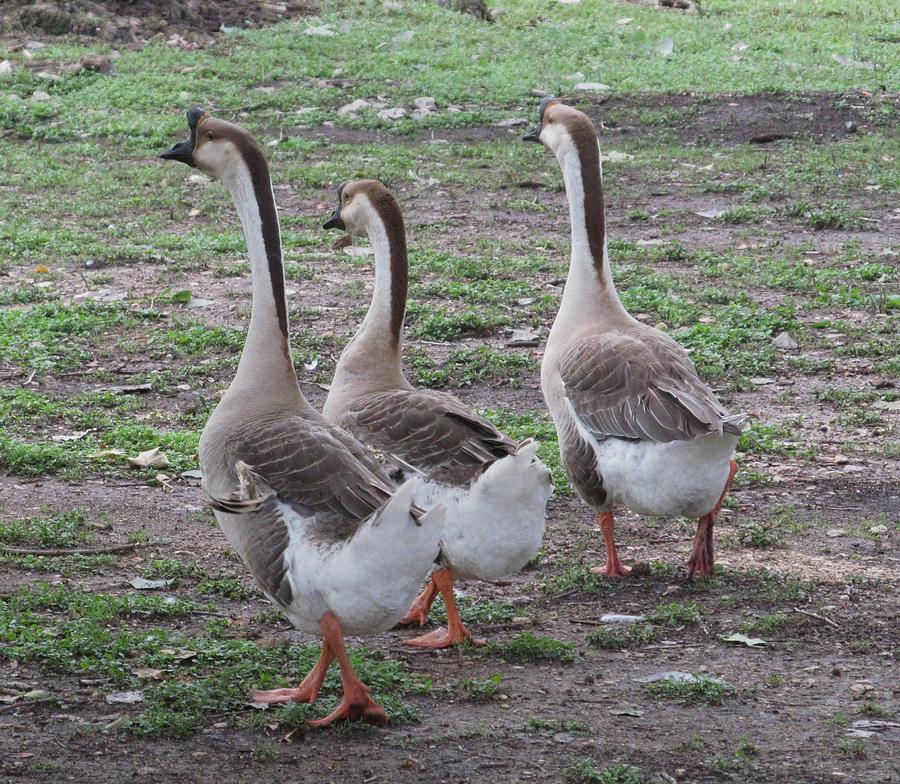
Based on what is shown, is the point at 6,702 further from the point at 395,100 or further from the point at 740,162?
the point at 395,100

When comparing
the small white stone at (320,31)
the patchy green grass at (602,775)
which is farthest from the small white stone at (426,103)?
the patchy green grass at (602,775)

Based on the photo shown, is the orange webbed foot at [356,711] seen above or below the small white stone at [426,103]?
below

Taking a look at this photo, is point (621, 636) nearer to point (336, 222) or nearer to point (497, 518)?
point (497, 518)

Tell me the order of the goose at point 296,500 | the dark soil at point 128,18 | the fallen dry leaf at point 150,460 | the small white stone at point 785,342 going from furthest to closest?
1. the dark soil at point 128,18
2. the small white stone at point 785,342
3. the fallen dry leaf at point 150,460
4. the goose at point 296,500

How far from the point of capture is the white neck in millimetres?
5906

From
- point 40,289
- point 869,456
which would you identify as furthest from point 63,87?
point 869,456

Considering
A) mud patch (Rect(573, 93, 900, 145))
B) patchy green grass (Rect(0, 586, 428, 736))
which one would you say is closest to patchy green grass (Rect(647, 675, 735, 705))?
patchy green grass (Rect(0, 586, 428, 736))

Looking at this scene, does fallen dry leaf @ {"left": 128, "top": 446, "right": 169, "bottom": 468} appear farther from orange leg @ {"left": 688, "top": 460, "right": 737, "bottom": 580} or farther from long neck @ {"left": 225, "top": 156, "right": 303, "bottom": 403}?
orange leg @ {"left": 688, "top": 460, "right": 737, "bottom": 580}

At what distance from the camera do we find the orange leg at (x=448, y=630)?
4492mm

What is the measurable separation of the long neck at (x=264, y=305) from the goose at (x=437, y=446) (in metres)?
0.44

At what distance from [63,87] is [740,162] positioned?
7.61 m

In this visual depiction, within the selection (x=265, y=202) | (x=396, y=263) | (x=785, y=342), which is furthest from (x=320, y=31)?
(x=265, y=202)

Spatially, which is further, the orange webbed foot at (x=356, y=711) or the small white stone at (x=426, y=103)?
the small white stone at (x=426, y=103)

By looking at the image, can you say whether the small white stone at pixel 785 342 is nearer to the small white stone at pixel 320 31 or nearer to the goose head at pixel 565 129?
the goose head at pixel 565 129
